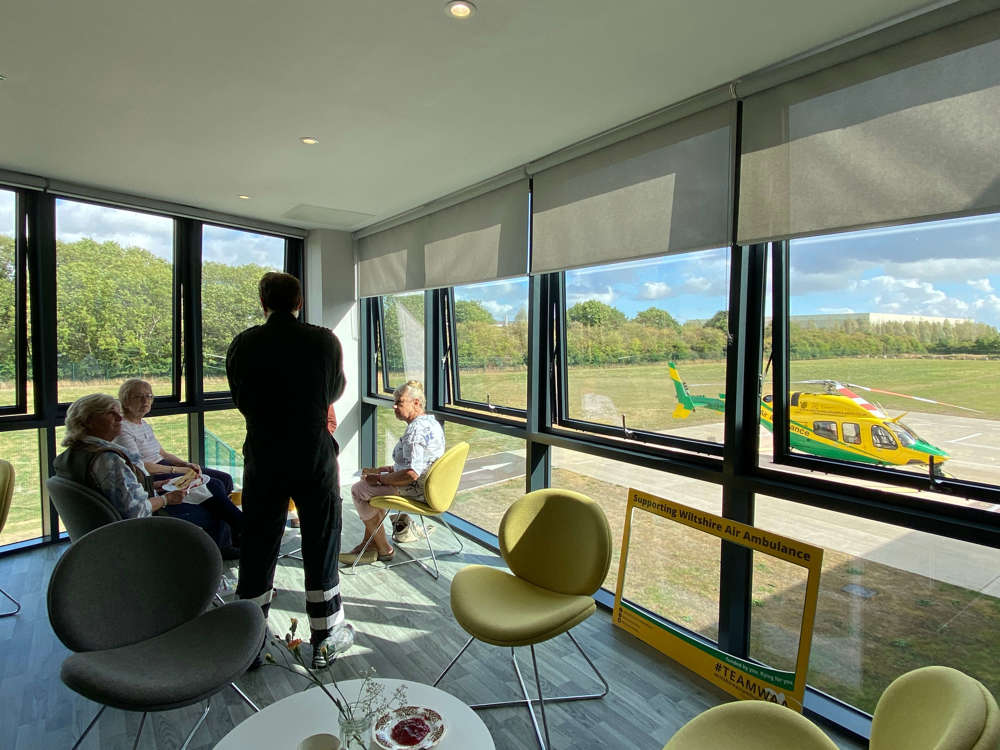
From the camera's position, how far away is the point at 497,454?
4.64 meters

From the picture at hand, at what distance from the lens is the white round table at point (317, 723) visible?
164 cm

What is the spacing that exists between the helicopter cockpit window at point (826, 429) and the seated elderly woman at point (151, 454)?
350cm

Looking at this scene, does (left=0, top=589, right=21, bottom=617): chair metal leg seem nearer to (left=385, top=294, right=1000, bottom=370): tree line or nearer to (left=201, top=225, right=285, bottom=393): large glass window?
(left=201, top=225, right=285, bottom=393): large glass window

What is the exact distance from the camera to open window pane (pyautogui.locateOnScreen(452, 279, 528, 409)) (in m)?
4.33

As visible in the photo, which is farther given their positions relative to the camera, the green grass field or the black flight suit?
the black flight suit

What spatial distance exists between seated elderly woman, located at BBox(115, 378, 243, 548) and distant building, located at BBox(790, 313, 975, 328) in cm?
359

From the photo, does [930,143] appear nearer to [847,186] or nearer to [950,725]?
[847,186]

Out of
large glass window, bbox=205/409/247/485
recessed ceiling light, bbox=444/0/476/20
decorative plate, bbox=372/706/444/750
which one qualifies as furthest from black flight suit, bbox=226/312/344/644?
large glass window, bbox=205/409/247/485

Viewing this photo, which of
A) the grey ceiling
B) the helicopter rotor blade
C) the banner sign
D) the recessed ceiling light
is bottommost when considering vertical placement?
the banner sign

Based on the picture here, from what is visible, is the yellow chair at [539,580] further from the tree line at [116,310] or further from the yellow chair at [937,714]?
the tree line at [116,310]

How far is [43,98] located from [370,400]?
3747 millimetres

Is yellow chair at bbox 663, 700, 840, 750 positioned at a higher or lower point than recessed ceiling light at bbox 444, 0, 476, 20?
lower

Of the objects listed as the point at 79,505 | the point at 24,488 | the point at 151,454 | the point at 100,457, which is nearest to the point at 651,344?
the point at 100,457

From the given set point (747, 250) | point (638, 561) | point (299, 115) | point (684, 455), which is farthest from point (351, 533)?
point (747, 250)
